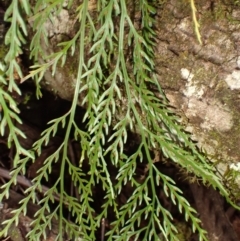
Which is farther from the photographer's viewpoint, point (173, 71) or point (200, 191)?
point (200, 191)

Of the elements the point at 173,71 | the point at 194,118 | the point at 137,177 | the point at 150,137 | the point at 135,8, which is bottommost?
the point at 137,177

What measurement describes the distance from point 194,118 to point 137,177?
850mm

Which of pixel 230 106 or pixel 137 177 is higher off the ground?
pixel 230 106

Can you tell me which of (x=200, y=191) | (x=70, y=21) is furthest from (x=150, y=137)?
(x=200, y=191)

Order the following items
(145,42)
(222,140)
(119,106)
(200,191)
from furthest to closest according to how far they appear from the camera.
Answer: (200,191)
(119,106)
(222,140)
(145,42)

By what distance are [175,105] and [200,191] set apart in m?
0.74

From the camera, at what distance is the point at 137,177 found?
2.40m

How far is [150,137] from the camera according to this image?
156cm

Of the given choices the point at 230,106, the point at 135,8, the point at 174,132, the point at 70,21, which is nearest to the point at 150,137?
the point at 174,132

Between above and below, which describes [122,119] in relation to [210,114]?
below

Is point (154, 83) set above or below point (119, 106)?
above

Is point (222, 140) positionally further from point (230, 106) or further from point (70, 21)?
point (70, 21)

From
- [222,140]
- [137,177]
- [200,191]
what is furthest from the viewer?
[137,177]

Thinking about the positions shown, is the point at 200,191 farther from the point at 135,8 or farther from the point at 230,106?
the point at 135,8
